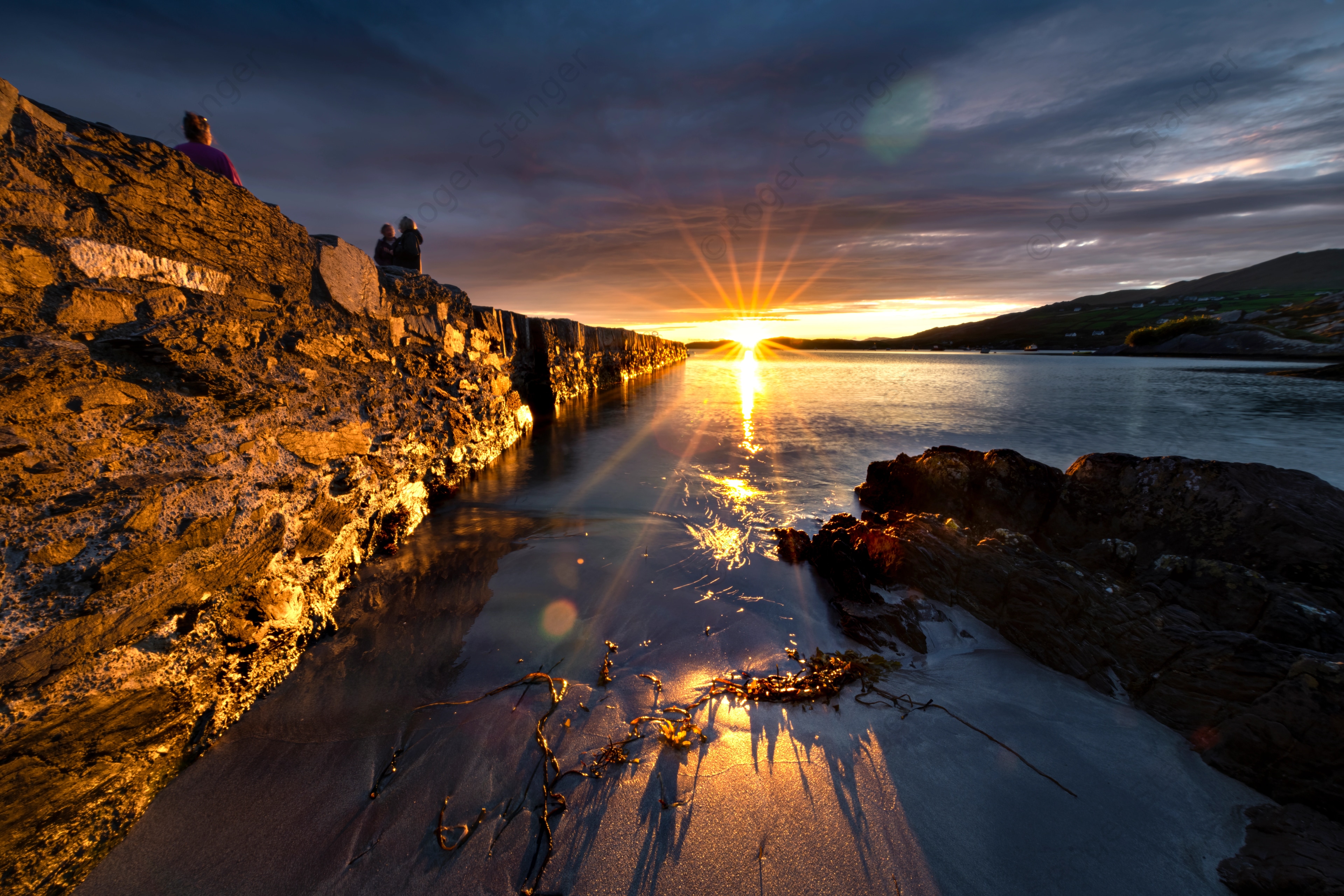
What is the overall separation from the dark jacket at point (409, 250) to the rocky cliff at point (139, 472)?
399 cm

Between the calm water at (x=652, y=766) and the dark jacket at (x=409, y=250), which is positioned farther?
the dark jacket at (x=409, y=250)

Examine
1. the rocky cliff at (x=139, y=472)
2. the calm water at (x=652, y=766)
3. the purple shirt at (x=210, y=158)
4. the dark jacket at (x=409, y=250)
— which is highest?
the dark jacket at (x=409, y=250)

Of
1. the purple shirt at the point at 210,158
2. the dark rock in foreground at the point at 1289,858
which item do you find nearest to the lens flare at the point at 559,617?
the dark rock in foreground at the point at 1289,858

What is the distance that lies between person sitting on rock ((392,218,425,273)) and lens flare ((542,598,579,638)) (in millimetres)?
5967

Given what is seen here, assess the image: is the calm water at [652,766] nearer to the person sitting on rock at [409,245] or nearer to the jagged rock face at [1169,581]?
the jagged rock face at [1169,581]

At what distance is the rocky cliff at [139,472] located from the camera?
1570mm

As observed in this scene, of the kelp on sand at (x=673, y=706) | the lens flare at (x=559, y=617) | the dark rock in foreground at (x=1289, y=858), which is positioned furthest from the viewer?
the lens flare at (x=559, y=617)

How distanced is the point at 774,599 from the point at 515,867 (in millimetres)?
2406

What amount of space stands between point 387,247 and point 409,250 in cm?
63

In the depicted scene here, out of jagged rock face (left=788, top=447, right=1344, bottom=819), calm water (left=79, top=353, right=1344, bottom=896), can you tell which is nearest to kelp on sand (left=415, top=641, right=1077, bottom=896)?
calm water (left=79, top=353, right=1344, bottom=896)

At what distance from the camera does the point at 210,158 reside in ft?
10.5

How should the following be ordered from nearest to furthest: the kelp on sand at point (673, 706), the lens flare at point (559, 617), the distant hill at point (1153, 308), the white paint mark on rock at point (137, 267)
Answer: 1. the kelp on sand at point (673, 706)
2. the white paint mark on rock at point (137, 267)
3. the lens flare at point (559, 617)
4. the distant hill at point (1153, 308)

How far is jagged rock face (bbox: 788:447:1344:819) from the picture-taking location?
2.04 meters

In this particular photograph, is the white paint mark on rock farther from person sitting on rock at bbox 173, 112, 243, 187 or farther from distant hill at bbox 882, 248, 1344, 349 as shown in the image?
distant hill at bbox 882, 248, 1344, 349
